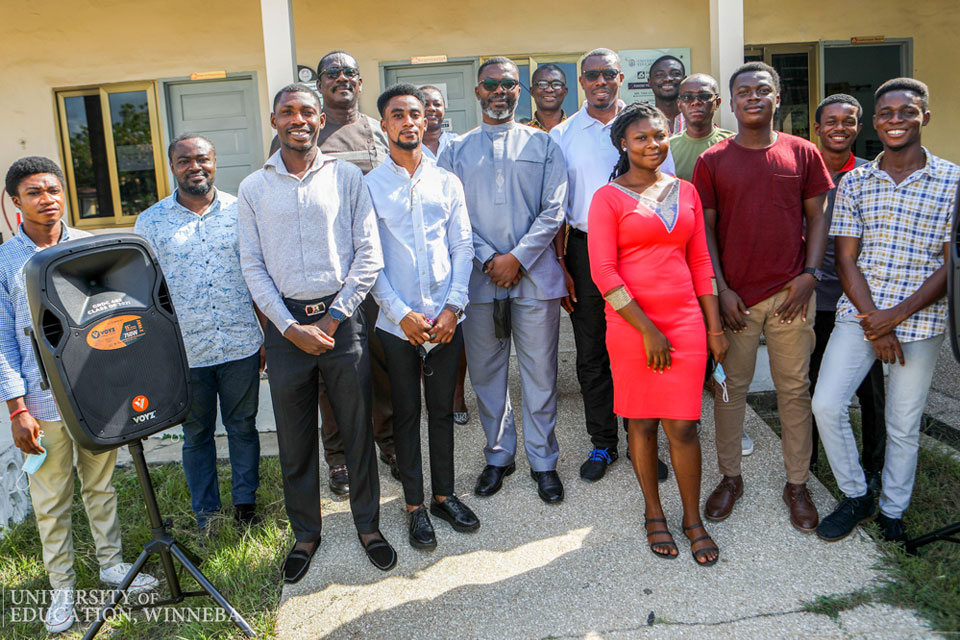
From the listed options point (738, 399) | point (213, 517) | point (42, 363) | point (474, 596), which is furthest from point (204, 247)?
point (738, 399)

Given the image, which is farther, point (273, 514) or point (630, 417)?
point (273, 514)

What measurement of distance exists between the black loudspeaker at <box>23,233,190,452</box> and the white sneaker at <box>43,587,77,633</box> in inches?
45.0

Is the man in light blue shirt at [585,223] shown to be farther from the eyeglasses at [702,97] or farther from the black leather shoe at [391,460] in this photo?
the black leather shoe at [391,460]

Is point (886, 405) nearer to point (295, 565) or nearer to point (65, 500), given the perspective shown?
point (295, 565)

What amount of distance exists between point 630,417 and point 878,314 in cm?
120

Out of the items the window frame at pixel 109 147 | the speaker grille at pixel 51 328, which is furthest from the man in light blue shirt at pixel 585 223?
the window frame at pixel 109 147

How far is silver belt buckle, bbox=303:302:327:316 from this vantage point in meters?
3.20

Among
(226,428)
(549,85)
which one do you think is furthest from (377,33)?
(226,428)

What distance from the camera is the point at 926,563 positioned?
311cm

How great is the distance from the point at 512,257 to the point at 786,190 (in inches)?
52.8

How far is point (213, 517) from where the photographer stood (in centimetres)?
383

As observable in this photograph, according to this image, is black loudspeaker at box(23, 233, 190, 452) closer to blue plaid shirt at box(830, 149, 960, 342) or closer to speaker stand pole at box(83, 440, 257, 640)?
speaker stand pole at box(83, 440, 257, 640)

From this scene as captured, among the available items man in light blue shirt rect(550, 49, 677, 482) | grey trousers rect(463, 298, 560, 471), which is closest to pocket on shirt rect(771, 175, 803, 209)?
man in light blue shirt rect(550, 49, 677, 482)

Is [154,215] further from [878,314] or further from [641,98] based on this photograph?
[641,98]
